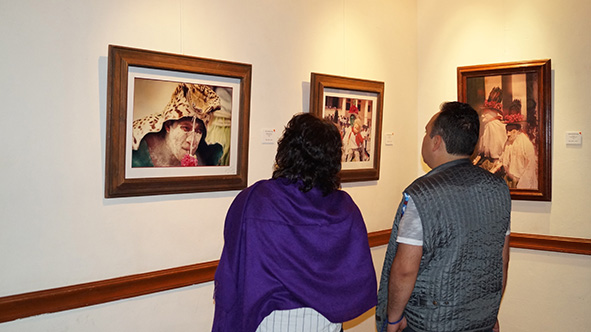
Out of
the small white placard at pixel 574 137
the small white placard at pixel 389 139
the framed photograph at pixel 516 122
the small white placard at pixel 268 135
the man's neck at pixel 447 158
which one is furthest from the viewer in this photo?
the small white placard at pixel 389 139

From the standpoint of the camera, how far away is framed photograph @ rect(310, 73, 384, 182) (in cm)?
364

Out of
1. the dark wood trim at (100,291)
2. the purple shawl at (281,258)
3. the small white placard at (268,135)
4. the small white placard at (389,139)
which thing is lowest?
the dark wood trim at (100,291)

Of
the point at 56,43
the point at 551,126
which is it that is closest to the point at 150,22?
the point at 56,43

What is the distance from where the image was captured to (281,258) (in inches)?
76.4

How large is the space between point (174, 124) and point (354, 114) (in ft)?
5.48

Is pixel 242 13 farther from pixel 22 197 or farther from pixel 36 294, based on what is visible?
pixel 36 294

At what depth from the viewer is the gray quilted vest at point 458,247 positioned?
2.22 m

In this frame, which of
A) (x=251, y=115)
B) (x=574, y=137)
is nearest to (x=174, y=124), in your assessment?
(x=251, y=115)

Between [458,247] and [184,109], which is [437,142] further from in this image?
[184,109]

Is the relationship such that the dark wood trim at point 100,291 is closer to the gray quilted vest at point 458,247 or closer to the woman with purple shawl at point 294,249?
the woman with purple shawl at point 294,249

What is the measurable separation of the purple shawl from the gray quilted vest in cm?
43

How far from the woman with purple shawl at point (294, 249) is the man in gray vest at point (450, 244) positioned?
0.31 meters

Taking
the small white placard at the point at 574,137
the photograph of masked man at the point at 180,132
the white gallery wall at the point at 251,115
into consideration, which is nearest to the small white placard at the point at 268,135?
the white gallery wall at the point at 251,115

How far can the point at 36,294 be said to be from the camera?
2.32m
